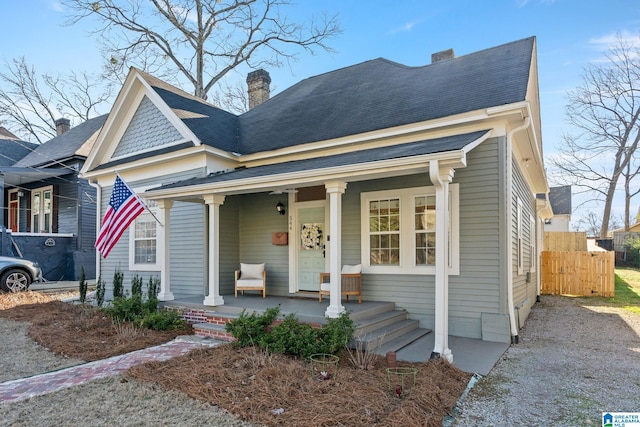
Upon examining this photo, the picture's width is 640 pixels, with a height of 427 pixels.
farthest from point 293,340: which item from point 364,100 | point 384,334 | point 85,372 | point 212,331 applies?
point 364,100

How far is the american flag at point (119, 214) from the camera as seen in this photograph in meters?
7.21

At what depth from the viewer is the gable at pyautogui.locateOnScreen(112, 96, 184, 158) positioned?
31.6 feet

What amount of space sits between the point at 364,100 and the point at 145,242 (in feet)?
20.9

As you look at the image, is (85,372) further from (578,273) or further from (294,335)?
(578,273)

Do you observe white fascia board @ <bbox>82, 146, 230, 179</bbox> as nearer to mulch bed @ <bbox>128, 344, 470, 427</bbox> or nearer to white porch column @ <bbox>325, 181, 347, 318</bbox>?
white porch column @ <bbox>325, 181, 347, 318</bbox>

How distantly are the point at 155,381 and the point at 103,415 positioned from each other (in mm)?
725

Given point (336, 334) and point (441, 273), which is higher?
point (441, 273)

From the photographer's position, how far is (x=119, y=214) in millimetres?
7324

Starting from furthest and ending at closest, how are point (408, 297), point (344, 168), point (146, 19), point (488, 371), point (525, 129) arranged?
point (146, 19) → point (408, 297) → point (525, 129) → point (344, 168) → point (488, 371)

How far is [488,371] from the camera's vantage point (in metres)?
4.62

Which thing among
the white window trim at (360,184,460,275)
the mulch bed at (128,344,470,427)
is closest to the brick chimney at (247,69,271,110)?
the white window trim at (360,184,460,275)

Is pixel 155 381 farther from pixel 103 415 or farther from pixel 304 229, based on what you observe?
pixel 304 229

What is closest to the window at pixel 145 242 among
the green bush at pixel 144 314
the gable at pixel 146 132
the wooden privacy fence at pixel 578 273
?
the gable at pixel 146 132

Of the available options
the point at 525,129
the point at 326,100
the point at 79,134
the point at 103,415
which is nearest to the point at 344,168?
the point at 525,129
